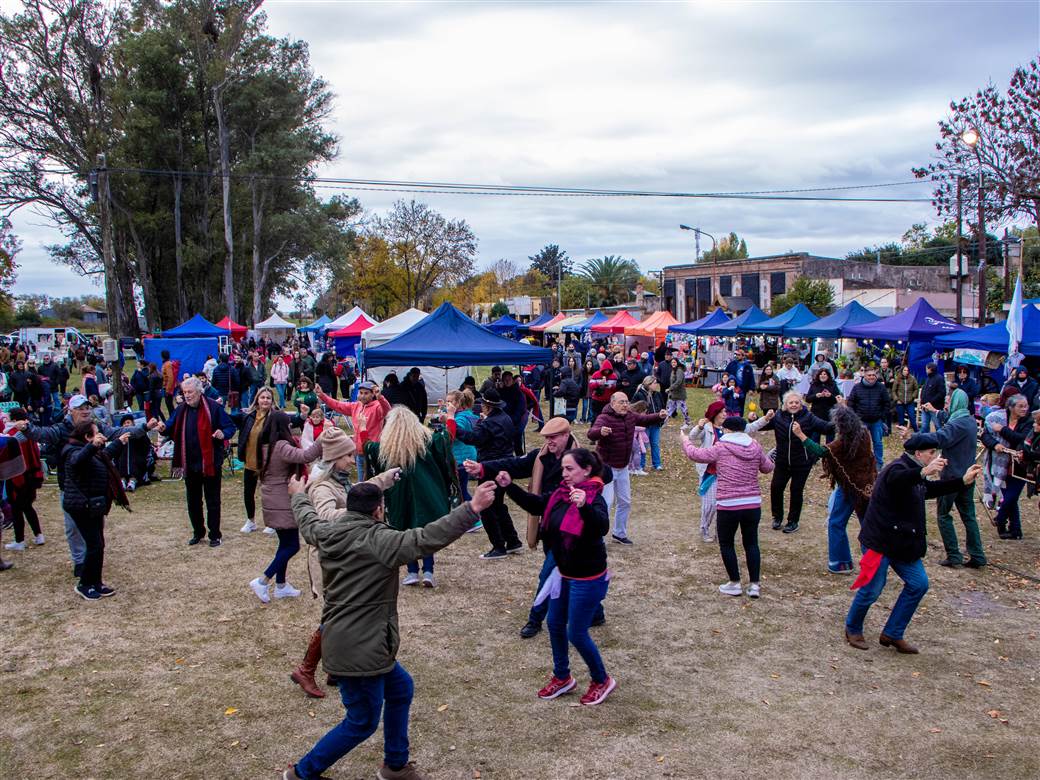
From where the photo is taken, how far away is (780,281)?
5278 cm

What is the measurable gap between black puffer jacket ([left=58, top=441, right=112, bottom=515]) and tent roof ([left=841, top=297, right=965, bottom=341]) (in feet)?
56.1

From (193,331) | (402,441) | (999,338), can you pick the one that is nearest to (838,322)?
(999,338)

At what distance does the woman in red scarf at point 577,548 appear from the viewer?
4750 mm

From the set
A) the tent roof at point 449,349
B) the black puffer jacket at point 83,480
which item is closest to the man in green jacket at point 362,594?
the black puffer jacket at point 83,480

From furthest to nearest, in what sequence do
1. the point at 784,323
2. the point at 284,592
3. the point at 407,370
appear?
the point at 784,323 → the point at 407,370 → the point at 284,592

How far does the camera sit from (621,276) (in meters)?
78.9

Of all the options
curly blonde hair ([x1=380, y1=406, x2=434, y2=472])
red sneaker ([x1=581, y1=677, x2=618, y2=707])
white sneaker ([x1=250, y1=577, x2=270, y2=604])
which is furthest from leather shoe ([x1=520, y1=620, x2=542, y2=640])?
white sneaker ([x1=250, y1=577, x2=270, y2=604])

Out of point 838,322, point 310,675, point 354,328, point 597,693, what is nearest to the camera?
point 597,693

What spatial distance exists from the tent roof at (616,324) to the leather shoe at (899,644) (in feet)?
82.3

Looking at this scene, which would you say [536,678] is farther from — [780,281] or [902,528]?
[780,281]

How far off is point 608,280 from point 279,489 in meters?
73.1

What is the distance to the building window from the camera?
54469mm

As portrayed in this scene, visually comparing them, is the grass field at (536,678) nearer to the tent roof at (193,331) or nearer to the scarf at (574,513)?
the scarf at (574,513)

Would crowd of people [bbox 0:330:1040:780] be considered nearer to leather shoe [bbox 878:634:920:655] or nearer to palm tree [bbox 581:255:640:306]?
leather shoe [bbox 878:634:920:655]
